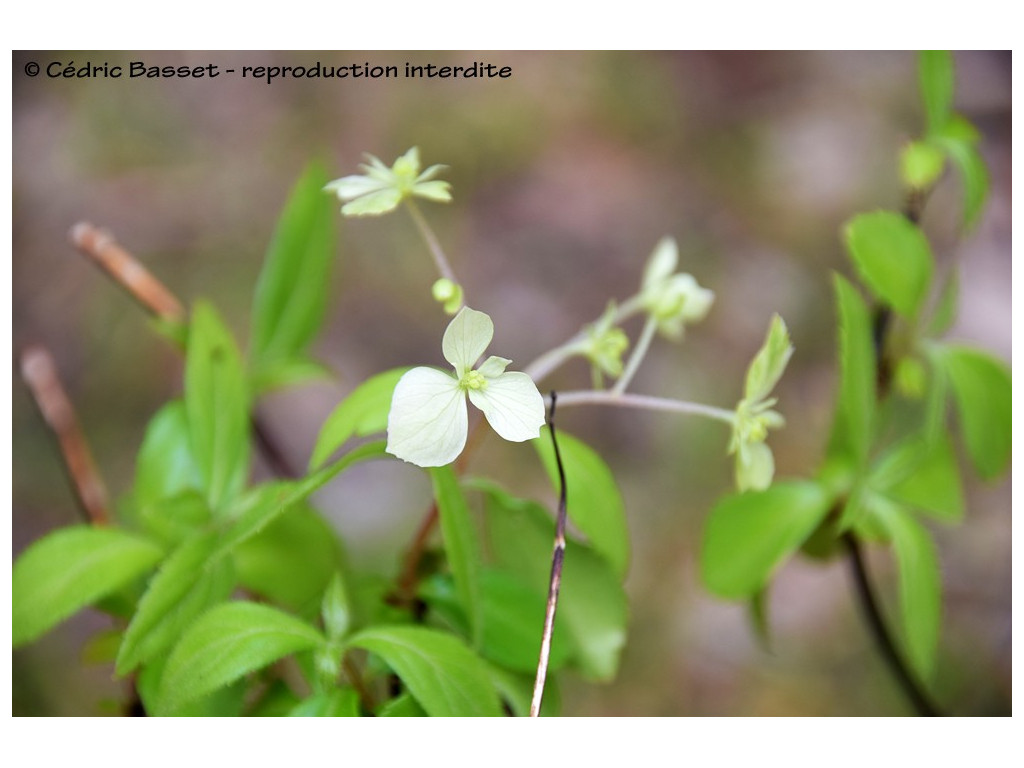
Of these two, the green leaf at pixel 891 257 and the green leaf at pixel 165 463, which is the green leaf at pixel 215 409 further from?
the green leaf at pixel 891 257

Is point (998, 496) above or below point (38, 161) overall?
below

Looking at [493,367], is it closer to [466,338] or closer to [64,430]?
[466,338]

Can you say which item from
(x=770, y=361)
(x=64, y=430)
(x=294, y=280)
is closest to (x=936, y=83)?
(x=770, y=361)

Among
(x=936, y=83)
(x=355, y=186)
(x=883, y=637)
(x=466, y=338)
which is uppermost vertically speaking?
(x=936, y=83)

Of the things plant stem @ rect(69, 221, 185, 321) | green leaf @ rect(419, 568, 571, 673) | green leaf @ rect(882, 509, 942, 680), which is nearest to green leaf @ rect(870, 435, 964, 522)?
green leaf @ rect(882, 509, 942, 680)
